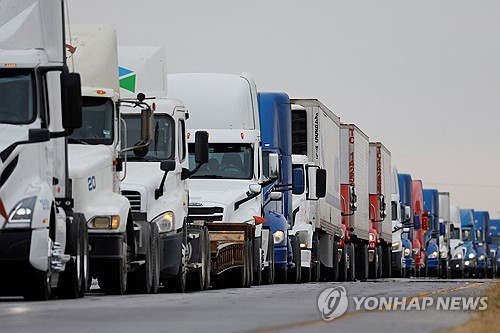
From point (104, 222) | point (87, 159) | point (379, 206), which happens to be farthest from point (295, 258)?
point (379, 206)

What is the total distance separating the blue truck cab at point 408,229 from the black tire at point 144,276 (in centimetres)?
3749

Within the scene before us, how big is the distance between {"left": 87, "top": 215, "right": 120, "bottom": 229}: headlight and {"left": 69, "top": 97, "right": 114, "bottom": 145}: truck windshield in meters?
1.30

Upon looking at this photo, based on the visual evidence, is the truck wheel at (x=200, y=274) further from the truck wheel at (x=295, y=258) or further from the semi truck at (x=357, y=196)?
the semi truck at (x=357, y=196)

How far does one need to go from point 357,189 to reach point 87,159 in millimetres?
28501

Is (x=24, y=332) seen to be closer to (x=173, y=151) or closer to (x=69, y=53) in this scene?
(x=69, y=53)

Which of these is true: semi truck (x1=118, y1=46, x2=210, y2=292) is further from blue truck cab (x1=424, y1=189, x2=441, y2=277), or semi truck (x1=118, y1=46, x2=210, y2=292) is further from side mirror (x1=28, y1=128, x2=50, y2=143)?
blue truck cab (x1=424, y1=189, x2=441, y2=277)

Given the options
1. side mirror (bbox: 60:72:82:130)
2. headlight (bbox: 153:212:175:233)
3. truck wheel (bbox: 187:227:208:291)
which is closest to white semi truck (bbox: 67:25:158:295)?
headlight (bbox: 153:212:175:233)

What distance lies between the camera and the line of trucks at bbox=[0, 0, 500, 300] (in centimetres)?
1847

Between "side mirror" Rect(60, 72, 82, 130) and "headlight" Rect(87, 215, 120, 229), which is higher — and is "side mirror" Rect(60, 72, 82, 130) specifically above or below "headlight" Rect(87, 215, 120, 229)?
above

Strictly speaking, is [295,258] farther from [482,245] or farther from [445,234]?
[482,245]

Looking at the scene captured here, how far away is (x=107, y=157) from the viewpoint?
2166 centimetres

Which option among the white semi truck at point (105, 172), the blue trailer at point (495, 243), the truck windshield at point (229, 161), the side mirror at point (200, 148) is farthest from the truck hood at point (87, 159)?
the blue trailer at point (495, 243)

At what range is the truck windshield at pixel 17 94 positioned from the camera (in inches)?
736

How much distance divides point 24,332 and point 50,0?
7.82m
